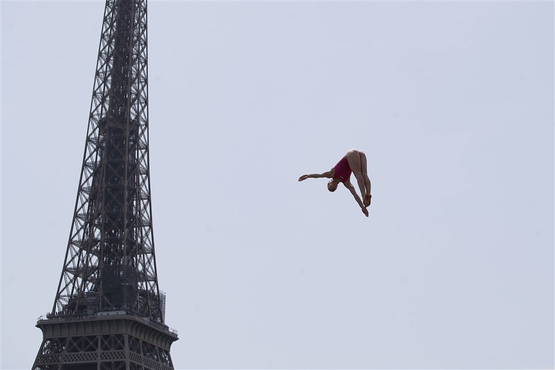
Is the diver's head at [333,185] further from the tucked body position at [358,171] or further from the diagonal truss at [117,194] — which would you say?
the diagonal truss at [117,194]

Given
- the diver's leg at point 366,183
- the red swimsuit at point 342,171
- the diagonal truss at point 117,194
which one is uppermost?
the diagonal truss at point 117,194

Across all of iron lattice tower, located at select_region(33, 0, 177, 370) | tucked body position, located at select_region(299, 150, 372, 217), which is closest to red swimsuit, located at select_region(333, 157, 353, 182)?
tucked body position, located at select_region(299, 150, 372, 217)

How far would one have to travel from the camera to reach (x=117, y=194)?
115 metres

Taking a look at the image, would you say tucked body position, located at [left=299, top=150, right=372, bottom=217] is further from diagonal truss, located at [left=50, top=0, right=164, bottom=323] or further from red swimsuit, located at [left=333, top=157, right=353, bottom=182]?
diagonal truss, located at [left=50, top=0, right=164, bottom=323]

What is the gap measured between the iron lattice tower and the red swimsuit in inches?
3073

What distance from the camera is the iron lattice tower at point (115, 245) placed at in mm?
107181

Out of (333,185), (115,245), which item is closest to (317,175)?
(333,185)

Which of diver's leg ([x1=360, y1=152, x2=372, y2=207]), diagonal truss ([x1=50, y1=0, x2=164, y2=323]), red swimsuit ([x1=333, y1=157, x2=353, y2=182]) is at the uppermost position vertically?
diagonal truss ([x1=50, y1=0, x2=164, y2=323])

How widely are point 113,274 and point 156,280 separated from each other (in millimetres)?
4121

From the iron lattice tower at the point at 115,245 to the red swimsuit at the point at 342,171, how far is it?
78.1 metres

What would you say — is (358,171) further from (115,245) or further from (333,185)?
(115,245)

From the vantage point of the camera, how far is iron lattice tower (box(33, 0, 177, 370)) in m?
107

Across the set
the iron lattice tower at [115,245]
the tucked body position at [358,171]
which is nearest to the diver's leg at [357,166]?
the tucked body position at [358,171]

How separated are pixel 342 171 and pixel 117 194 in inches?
3468
